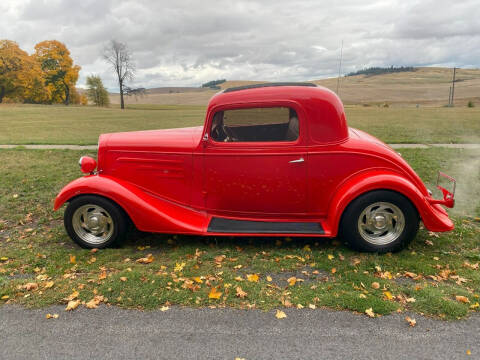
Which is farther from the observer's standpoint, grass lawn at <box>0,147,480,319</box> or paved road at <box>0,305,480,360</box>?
grass lawn at <box>0,147,480,319</box>

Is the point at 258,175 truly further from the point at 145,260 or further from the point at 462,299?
the point at 462,299

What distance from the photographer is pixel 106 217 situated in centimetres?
467

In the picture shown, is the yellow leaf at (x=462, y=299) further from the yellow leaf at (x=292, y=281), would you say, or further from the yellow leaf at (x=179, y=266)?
the yellow leaf at (x=179, y=266)

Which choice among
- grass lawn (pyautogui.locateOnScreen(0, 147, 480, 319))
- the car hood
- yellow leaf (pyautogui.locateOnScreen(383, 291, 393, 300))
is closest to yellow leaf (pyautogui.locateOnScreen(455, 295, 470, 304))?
grass lawn (pyautogui.locateOnScreen(0, 147, 480, 319))

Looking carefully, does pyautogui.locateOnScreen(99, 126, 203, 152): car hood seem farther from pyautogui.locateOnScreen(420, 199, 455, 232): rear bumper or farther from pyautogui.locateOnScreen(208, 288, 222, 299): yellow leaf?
pyautogui.locateOnScreen(420, 199, 455, 232): rear bumper

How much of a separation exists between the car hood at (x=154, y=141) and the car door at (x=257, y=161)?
35 cm

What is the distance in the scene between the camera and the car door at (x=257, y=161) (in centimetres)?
436

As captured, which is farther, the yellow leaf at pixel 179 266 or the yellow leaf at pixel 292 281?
the yellow leaf at pixel 179 266

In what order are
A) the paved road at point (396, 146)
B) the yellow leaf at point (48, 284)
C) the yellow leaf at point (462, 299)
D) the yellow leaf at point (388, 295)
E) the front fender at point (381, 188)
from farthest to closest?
the paved road at point (396, 146), the front fender at point (381, 188), the yellow leaf at point (48, 284), the yellow leaf at point (388, 295), the yellow leaf at point (462, 299)

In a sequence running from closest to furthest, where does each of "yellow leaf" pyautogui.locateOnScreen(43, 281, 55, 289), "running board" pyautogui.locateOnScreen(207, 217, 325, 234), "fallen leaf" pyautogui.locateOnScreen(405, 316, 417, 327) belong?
"fallen leaf" pyautogui.locateOnScreen(405, 316, 417, 327) → "yellow leaf" pyautogui.locateOnScreen(43, 281, 55, 289) → "running board" pyautogui.locateOnScreen(207, 217, 325, 234)

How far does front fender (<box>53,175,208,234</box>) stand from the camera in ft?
14.8

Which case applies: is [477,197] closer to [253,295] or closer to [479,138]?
[253,295]

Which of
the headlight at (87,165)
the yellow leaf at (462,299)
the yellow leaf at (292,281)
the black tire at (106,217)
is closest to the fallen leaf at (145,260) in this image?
the black tire at (106,217)

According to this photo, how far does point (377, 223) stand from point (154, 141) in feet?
10.4
